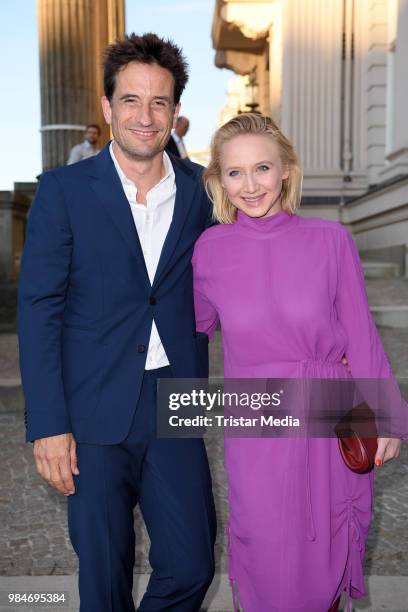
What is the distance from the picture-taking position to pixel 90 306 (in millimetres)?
2268

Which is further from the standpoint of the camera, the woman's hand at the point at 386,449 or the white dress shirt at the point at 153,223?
the white dress shirt at the point at 153,223

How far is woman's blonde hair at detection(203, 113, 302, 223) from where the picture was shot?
7.38 feet

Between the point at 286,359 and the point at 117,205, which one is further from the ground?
the point at 117,205

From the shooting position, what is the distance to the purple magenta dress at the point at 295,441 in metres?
2.09

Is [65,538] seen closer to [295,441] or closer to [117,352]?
[117,352]

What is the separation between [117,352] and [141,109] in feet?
2.45

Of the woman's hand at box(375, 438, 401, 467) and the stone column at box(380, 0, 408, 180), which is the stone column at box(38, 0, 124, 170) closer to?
the stone column at box(380, 0, 408, 180)

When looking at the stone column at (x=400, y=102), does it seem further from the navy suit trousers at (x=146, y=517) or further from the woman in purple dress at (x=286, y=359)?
the navy suit trousers at (x=146, y=517)

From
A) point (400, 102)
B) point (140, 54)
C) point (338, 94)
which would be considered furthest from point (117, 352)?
point (338, 94)

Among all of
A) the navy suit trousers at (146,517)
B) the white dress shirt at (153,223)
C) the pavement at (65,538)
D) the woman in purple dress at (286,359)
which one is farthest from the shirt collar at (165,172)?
the pavement at (65,538)

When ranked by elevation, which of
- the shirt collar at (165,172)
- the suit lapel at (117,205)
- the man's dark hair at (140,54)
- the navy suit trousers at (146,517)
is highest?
the man's dark hair at (140,54)

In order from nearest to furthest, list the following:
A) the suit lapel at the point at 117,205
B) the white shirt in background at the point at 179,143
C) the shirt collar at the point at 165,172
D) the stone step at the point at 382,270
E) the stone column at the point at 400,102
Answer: the suit lapel at the point at 117,205 < the shirt collar at the point at 165,172 < the white shirt in background at the point at 179,143 < the stone step at the point at 382,270 < the stone column at the point at 400,102

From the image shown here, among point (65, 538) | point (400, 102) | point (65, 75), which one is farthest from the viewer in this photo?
point (65, 75)

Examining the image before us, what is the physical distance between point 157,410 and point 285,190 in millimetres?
788
